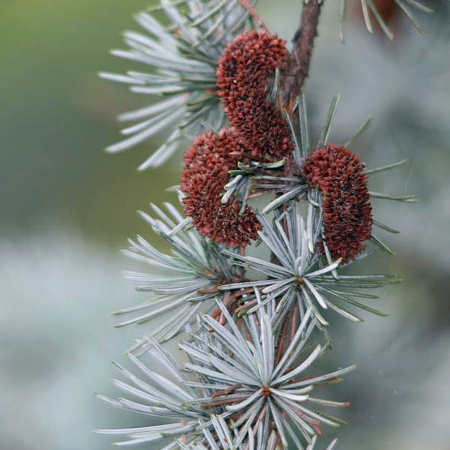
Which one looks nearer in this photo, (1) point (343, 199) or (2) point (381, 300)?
(1) point (343, 199)

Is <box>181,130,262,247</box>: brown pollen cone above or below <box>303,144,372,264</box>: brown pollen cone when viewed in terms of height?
below

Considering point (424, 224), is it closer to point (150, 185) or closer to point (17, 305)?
point (17, 305)

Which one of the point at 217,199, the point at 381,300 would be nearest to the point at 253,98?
the point at 217,199

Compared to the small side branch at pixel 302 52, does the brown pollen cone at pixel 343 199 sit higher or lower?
lower

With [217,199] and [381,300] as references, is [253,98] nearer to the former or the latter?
[217,199]

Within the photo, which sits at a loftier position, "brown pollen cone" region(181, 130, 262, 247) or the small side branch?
the small side branch
